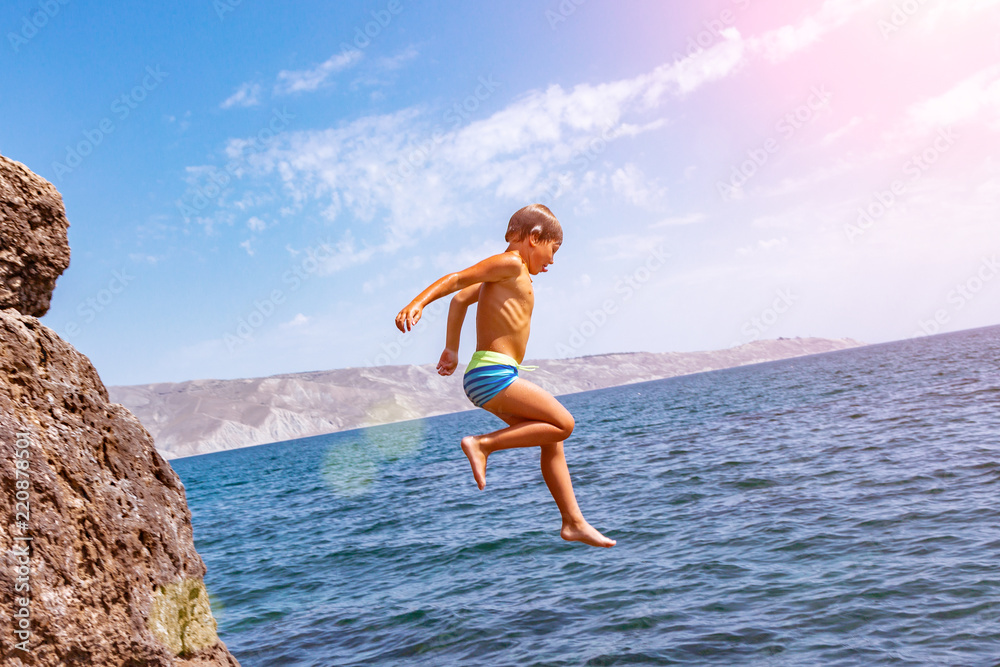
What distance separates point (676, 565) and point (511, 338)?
12.1 m

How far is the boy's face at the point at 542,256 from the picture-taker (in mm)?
3432

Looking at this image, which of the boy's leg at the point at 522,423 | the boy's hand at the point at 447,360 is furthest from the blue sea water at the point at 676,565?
the boy's hand at the point at 447,360

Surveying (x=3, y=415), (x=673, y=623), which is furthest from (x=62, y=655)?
(x=673, y=623)

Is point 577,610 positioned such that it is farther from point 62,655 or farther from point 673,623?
point 62,655

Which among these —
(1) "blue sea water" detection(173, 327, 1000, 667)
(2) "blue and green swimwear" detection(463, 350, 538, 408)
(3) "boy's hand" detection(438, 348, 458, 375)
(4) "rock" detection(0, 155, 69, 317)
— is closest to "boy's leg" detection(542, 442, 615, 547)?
(2) "blue and green swimwear" detection(463, 350, 538, 408)

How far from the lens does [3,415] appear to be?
402cm

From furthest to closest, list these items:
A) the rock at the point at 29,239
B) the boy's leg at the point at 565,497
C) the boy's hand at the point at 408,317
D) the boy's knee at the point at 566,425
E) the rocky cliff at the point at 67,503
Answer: the rock at the point at 29,239
the rocky cliff at the point at 67,503
the boy's leg at the point at 565,497
the boy's knee at the point at 566,425
the boy's hand at the point at 408,317

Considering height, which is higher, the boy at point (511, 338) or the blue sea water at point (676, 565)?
the boy at point (511, 338)

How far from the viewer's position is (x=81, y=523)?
14.2 ft

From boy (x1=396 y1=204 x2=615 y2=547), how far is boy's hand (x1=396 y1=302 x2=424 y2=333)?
1.05ft

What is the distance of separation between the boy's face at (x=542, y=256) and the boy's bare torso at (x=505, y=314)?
0.04 meters

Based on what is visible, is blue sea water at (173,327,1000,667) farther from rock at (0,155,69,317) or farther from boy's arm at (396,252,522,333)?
rock at (0,155,69,317)

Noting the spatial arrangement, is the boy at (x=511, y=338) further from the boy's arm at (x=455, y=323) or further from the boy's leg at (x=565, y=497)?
the boy's leg at (x=565, y=497)

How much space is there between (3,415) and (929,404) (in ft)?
128
